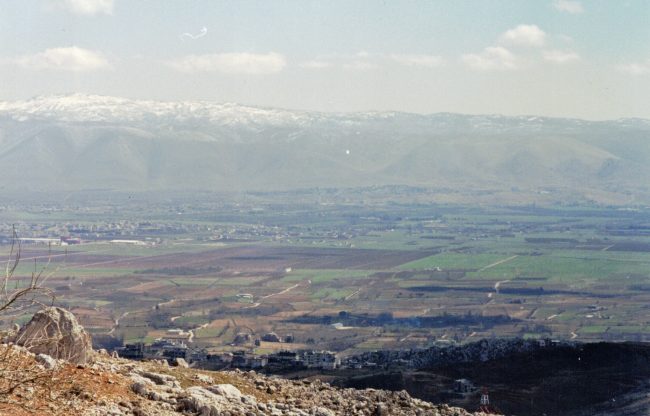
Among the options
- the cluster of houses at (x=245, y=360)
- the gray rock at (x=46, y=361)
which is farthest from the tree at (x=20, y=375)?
the cluster of houses at (x=245, y=360)

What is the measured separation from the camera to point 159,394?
1242 centimetres

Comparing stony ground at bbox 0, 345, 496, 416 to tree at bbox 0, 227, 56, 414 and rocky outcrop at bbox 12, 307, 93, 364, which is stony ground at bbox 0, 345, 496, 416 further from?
rocky outcrop at bbox 12, 307, 93, 364

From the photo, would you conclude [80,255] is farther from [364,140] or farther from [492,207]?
[364,140]

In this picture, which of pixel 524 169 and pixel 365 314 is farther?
pixel 524 169

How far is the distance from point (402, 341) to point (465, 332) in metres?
4.44

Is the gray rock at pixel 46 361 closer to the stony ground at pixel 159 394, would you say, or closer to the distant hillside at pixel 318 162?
the stony ground at pixel 159 394

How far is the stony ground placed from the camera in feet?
34.3

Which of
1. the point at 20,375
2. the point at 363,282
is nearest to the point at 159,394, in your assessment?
the point at 20,375

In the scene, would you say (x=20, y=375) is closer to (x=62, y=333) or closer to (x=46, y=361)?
(x=46, y=361)

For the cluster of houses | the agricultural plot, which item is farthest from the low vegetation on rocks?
the agricultural plot

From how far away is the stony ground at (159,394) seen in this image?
10.4m

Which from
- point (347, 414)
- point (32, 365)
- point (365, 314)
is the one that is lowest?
point (365, 314)

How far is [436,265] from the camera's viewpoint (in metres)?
76.9

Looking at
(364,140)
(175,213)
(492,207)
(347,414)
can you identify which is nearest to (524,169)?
(364,140)
